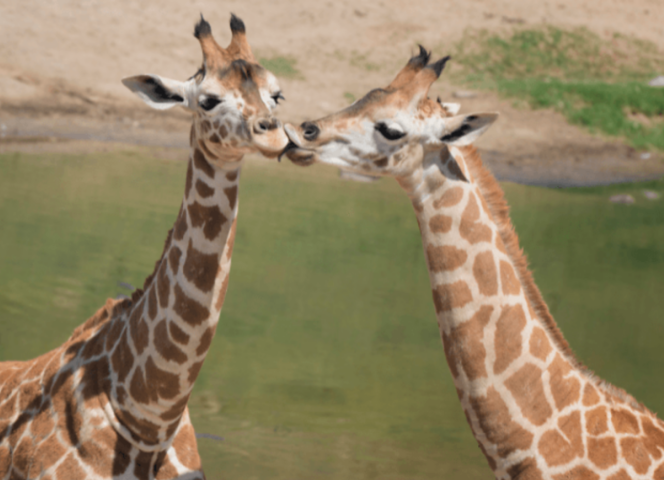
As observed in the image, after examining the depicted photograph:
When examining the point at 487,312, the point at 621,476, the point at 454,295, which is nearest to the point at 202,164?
the point at 454,295

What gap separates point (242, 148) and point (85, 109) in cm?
1448

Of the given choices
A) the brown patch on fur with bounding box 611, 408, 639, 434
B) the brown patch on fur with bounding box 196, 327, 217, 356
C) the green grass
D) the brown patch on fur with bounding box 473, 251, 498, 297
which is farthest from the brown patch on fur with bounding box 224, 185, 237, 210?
the green grass

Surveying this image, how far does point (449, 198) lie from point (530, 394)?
1066mm

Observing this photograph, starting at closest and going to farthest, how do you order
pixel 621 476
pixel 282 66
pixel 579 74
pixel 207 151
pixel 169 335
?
pixel 621 476 < pixel 207 151 < pixel 169 335 < pixel 282 66 < pixel 579 74

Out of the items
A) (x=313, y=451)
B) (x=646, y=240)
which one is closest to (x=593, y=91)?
(x=646, y=240)

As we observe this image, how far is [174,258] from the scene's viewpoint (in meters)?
4.53

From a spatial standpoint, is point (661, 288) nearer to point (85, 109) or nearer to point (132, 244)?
point (132, 244)

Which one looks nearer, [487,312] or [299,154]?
[487,312]

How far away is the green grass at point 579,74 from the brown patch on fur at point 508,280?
1768 centimetres

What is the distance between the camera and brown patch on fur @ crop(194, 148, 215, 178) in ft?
A: 14.4

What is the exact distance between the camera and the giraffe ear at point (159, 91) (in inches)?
174

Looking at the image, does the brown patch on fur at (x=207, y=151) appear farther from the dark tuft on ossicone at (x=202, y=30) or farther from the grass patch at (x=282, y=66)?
the grass patch at (x=282, y=66)

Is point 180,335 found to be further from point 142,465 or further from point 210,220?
point 142,465

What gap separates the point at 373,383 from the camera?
916cm
